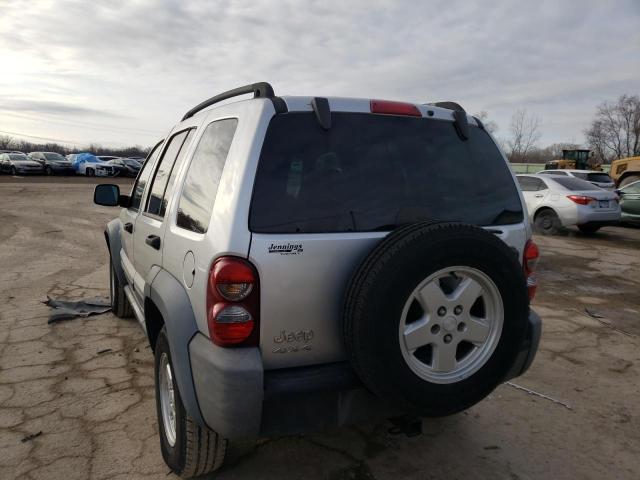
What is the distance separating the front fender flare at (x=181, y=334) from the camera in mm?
2119

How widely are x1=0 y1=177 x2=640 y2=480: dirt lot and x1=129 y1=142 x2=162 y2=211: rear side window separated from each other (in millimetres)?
1248

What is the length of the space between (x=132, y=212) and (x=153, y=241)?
4.07ft

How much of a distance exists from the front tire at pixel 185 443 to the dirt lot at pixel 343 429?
0.52ft

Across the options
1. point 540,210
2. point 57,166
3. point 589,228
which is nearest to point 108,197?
point 540,210

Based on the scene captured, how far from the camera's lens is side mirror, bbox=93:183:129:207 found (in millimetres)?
4027

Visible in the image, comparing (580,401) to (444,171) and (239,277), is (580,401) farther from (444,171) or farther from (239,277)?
(239,277)

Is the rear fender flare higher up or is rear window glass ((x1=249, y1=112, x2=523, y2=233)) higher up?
rear window glass ((x1=249, y1=112, x2=523, y2=233))

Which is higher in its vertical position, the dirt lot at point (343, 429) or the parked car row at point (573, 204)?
the parked car row at point (573, 204)

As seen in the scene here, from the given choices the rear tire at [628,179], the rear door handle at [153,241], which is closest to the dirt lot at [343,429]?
the rear door handle at [153,241]

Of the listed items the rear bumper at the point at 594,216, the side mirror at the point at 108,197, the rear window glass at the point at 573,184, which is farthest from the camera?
the rear window glass at the point at 573,184

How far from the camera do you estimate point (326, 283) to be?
211 centimetres

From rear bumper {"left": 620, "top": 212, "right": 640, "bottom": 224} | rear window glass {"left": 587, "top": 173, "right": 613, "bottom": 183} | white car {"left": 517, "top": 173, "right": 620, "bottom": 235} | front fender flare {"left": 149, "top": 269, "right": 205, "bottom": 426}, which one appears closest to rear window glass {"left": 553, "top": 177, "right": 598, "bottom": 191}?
white car {"left": 517, "top": 173, "right": 620, "bottom": 235}

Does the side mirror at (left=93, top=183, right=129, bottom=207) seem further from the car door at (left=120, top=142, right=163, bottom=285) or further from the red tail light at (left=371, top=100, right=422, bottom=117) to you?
Answer: the red tail light at (left=371, top=100, right=422, bottom=117)

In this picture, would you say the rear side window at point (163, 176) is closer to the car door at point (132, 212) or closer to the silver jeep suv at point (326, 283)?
the car door at point (132, 212)
